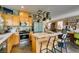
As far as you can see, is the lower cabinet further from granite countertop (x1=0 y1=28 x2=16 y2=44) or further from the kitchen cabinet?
the kitchen cabinet

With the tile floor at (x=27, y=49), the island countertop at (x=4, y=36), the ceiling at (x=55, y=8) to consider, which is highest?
the ceiling at (x=55, y=8)

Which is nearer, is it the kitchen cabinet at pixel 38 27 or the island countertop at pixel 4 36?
the island countertop at pixel 4 36

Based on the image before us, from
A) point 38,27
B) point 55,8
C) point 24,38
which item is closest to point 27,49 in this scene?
point 24,38

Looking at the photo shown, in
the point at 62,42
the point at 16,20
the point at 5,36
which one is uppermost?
the point at 16,20

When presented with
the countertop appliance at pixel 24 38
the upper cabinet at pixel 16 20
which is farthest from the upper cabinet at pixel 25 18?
the countertop appliance at pixel 24 38

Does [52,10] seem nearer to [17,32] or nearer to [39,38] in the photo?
[39,38]

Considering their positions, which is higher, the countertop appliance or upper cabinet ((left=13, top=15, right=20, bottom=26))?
upper cabinet ((left=13, top=15, right=20, bottom=26))

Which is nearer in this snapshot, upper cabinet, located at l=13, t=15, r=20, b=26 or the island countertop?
the island countertop

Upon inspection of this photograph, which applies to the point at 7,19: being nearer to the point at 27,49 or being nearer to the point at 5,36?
the point at 5,36

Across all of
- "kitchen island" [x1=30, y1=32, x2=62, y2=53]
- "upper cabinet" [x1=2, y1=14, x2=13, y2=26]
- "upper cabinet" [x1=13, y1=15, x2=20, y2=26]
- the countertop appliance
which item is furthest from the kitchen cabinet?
"upper cabinet" [x1=2, y1=14, x2=13, y2=26]

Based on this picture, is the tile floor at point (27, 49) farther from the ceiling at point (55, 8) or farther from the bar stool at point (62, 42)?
the ceiling at point (55, 8)

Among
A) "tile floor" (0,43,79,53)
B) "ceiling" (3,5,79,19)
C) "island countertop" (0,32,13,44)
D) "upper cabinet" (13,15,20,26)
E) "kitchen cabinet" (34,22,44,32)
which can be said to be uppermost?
"ceiling" (3,5,79,19)
